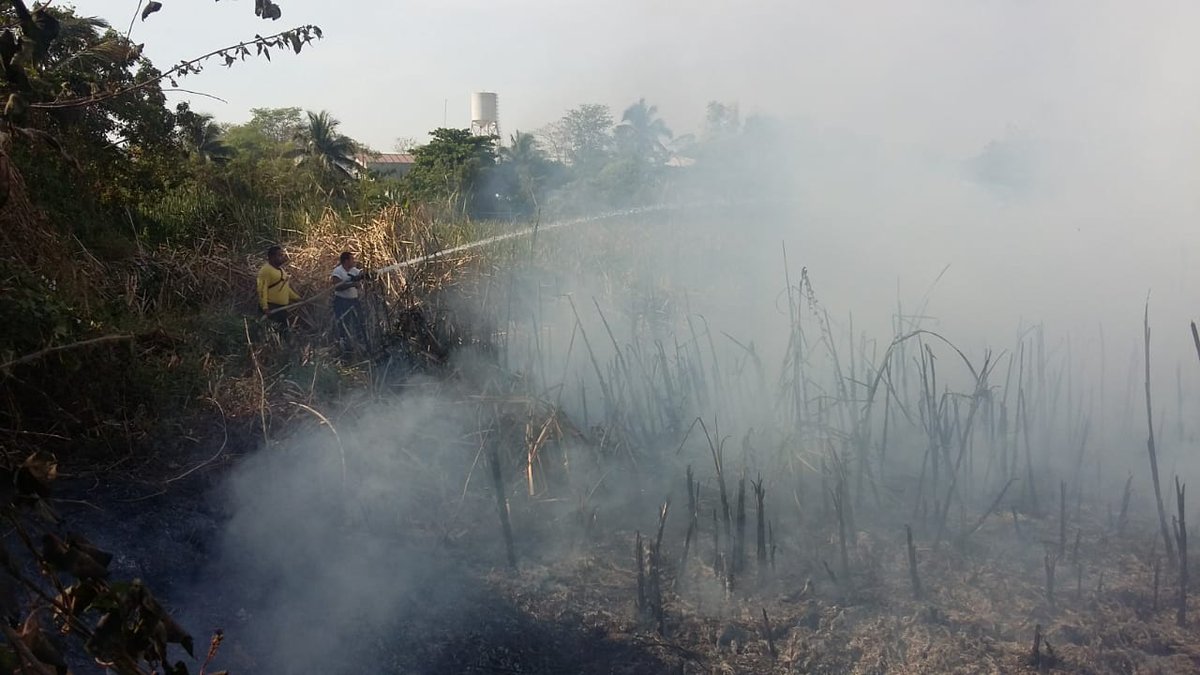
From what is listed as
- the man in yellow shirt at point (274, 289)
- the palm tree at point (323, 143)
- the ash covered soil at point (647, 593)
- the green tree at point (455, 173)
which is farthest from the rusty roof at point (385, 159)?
the ash covered soil at point (647, 593)

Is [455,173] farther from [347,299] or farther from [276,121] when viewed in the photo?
[276,121]

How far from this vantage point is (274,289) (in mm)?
7406

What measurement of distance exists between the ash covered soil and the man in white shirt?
191 cm

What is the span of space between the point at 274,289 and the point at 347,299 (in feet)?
2.01

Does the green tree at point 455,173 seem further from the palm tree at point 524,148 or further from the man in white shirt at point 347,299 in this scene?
the man in white shirt at point 347,299

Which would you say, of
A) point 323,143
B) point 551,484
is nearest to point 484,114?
point 323,143

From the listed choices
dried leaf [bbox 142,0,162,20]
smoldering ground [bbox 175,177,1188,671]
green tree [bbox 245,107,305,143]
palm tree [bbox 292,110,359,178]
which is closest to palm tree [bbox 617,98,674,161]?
smoldering ground [bbox 175,177,1188,671]

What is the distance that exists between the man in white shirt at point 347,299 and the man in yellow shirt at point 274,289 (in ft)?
1.33

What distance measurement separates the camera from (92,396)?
4.83m

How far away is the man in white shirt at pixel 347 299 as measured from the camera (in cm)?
661

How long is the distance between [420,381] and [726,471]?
205cm

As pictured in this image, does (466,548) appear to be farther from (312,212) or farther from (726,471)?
(312,212)

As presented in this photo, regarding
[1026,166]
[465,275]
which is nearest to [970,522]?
[465,275]

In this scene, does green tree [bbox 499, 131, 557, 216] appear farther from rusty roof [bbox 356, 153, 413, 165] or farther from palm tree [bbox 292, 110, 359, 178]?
palm tree [bbox 292, 110, 359, 178]
